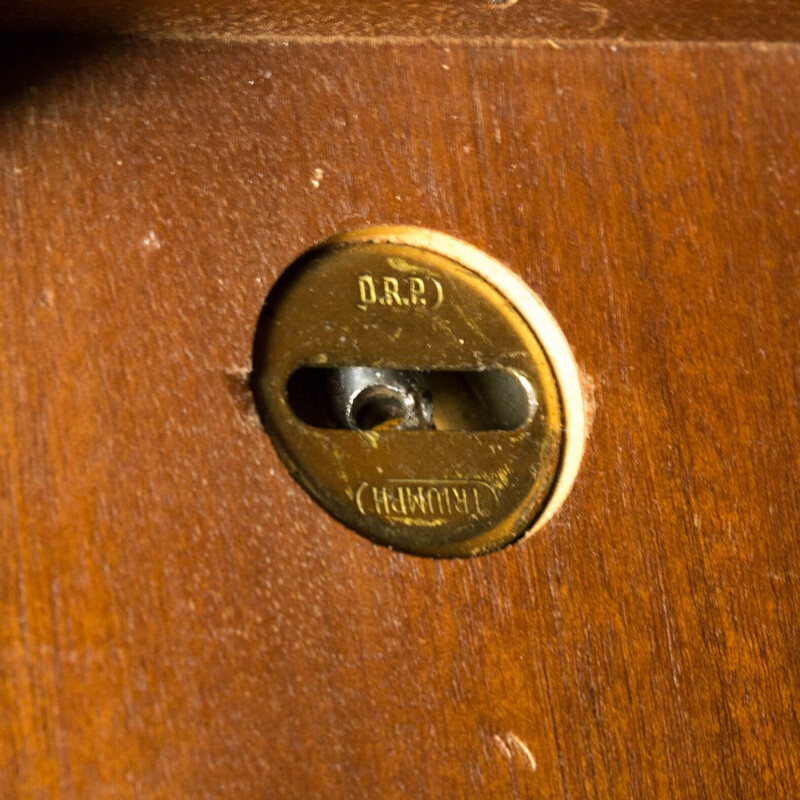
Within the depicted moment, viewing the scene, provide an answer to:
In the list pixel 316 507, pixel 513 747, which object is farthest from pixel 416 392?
pixel 513 747

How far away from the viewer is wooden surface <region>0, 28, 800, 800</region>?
0.66 meters

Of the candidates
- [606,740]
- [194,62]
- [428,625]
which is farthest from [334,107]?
[606,740]

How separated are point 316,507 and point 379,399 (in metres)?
0.14

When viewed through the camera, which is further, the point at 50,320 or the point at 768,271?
the point at 768,271

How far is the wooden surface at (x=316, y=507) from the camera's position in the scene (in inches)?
26.1

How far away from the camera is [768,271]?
87 cm

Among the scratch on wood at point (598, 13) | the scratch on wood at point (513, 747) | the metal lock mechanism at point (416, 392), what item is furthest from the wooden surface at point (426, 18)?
the scratch on wood at point (513, 747)

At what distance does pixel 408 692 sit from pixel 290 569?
0.10 metres

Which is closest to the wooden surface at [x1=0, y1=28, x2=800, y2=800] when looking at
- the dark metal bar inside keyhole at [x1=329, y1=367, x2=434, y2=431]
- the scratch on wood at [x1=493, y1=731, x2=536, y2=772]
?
the scratch on wood at [x1=493, y1=731, x2=536, y2=772]

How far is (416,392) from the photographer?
84 cm

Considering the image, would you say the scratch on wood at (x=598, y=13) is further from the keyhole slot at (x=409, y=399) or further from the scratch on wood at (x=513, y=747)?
the scratch on wood at (x=513, y=747)

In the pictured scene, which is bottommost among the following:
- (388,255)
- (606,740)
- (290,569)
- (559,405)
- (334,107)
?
(606,740)

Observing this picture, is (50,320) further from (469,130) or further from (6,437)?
(469,130)

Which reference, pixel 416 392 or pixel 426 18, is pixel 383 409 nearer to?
pixel 416 392
